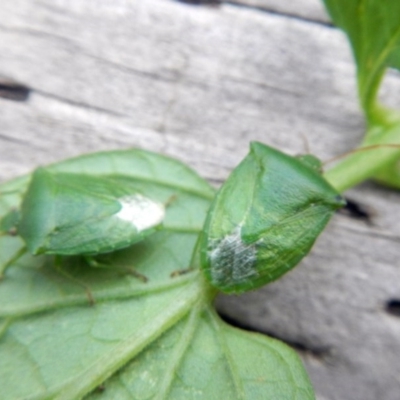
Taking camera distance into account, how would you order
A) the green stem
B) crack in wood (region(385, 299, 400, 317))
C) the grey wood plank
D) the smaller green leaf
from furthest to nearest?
the grey wood plank < crack in wood (region(385, 299, 400, 317)) < the green stem < the smaller green leaf

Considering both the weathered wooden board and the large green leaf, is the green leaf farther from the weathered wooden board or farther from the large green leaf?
the large green leaf

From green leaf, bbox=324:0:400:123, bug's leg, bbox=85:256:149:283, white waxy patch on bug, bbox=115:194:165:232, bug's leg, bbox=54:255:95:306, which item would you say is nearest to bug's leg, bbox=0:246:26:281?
bug's leg, bbox=54:255:95:306

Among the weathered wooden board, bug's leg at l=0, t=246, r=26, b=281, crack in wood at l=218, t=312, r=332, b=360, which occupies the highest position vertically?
the weathered wooden board

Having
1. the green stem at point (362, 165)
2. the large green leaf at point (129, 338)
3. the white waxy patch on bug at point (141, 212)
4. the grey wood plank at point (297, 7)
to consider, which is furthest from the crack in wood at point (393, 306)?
the grey wood plank at point (297, 7)

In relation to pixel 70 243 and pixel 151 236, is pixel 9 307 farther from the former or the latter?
pixel 151 236

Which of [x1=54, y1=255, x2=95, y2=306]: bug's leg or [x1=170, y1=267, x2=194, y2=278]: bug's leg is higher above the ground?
[x1=170, y1=267, x2=194, y2=278]: bug's leg

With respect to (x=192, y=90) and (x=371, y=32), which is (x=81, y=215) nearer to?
(x=192, y=90)

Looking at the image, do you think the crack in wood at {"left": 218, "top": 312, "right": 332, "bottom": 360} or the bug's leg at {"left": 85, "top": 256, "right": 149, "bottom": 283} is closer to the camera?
the bug's leg at {"left": 85, "top": 256, "right": 149, "bottom": 283}

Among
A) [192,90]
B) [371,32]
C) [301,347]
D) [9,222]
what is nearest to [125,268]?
[9,222]
